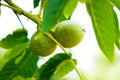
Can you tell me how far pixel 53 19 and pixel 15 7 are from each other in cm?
43

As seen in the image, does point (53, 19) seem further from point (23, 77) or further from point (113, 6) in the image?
point (23, 77)

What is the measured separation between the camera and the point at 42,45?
1774mm

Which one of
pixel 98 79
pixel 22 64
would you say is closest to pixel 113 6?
pixel 22 64

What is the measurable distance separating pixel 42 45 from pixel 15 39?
19cm

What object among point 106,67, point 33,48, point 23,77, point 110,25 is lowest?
point 106,67

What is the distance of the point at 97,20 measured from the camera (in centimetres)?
161

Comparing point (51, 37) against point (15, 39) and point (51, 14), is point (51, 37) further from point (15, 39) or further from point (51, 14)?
point (51, 14)

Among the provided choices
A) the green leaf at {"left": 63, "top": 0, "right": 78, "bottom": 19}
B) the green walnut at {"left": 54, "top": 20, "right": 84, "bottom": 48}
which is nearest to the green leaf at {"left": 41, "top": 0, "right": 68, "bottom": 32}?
the green leaf at {"left": 63, "top": 0, "right": 78, "bottom": 19}

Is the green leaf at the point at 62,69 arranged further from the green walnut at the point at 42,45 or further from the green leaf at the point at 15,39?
the green leaf at the point at 15,39

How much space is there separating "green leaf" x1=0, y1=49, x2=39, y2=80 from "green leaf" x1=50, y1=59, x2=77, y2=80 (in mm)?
195

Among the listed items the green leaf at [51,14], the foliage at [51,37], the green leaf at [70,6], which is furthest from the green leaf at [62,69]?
the green leaf at [51,14]

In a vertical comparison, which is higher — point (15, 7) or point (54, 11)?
point (54, 11)

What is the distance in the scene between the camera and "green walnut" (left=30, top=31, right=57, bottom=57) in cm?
176

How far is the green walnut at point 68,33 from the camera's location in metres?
1.74
